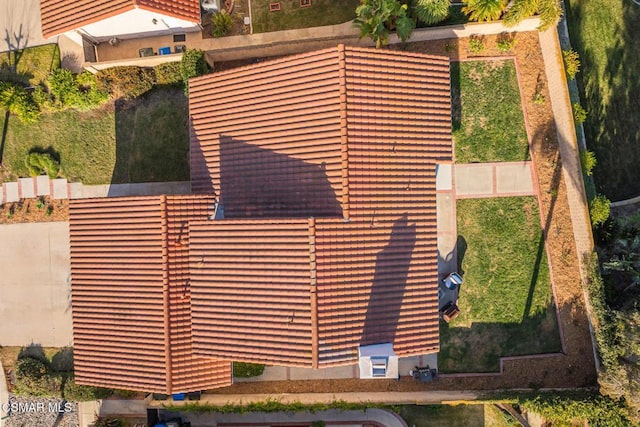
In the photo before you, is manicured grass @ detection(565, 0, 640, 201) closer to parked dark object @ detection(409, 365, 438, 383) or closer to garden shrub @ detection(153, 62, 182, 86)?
parked dark object @ detection(409, 365, 438, 383)

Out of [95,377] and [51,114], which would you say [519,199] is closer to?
[95,377]

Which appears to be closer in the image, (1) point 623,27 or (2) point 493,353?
(2) point 493,353

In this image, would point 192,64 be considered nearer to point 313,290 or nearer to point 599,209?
point 313,290

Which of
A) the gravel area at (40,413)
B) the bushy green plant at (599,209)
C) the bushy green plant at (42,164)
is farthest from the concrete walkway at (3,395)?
the bushy green plant at (599,209)

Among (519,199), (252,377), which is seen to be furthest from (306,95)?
(252,377)

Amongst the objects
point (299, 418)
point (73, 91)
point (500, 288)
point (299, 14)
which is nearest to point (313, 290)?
point (299, 418)
